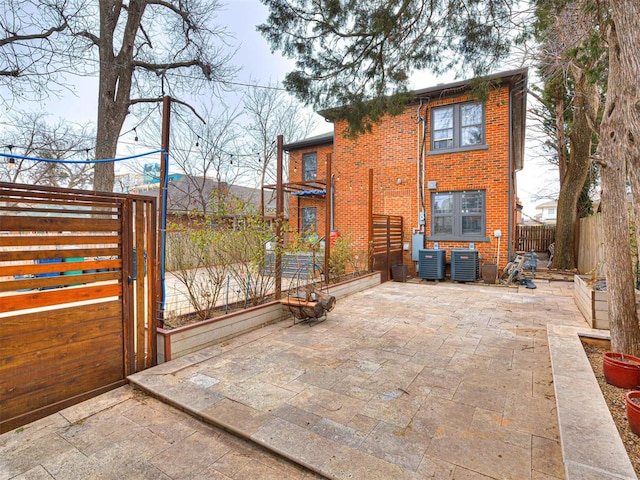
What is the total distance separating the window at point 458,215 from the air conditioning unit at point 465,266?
0.70 m

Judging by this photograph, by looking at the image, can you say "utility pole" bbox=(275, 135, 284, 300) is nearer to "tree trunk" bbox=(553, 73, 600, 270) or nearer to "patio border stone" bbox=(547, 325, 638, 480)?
"patio border stone" bbox=(547, 325, 638, 480)

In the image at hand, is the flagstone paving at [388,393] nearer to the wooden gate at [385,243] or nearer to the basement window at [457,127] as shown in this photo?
the wooden gate at [385,243]

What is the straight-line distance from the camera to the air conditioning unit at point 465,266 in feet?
28.8

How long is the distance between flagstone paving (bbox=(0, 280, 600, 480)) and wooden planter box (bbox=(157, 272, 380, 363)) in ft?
0.39

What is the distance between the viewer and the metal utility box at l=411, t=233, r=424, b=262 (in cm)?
977

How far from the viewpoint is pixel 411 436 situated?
7.33ft

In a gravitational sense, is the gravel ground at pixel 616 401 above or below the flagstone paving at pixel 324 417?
above

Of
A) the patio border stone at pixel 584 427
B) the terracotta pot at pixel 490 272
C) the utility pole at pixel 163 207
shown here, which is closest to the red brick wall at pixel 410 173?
the terracotta pot at pixel 490 272

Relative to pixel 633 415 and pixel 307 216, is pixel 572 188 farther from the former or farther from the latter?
Answer: pixel 633 415

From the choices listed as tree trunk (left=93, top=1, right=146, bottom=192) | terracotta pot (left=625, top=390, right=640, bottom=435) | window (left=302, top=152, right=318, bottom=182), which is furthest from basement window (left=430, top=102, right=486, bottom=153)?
tree trunk (left=93, top=1, right=146, bottom=192)

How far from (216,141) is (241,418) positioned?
48.8 ft

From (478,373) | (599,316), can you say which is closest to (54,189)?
(478,373)

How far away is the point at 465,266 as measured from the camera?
29.0 feet

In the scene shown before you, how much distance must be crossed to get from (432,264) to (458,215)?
1720mm
